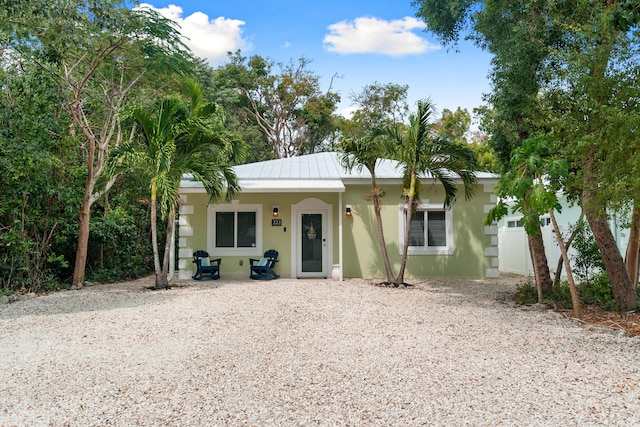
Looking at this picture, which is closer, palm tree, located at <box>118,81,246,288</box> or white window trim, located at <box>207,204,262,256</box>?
palm tree, located at <box>118,81,246,288</box>

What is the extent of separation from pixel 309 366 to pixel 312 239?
7.95 m

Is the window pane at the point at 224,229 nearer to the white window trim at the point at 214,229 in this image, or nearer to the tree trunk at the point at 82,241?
the white window trim at the point at 214,229

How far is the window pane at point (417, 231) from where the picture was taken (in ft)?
40.9

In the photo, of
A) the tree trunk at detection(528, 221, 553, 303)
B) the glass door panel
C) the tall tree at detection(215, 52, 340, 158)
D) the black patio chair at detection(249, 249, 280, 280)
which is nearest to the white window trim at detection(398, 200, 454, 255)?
the glass door panel

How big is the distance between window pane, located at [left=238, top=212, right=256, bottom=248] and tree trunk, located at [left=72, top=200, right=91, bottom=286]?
144 inches

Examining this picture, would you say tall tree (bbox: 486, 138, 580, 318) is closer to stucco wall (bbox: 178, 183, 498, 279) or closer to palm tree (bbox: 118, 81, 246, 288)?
stucco wall (bbox: 178, 183, 498, 279)

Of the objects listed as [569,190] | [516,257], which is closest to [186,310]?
[569,190]

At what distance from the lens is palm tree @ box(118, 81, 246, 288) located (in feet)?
31.6

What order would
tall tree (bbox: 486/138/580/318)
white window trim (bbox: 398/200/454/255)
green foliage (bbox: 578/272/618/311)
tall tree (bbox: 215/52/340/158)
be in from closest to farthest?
tall tree (bbox: 486/138/580/318) < green foliage (bbox: 578/272/618/311) < white window trim (bbox: 398/200/454/255) < tall tree (bbox: 215/52/340/158)

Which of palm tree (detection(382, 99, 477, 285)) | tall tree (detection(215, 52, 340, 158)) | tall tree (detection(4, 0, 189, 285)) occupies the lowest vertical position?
palm tree (detection(382, 99, 477, 285))

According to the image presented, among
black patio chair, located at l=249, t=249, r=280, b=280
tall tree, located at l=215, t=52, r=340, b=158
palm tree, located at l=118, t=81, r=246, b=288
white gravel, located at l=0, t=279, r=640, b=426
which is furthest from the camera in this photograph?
tall tree, located at l=215, t=52, r=340, b=158

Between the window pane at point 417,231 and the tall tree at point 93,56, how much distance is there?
23.2 ft

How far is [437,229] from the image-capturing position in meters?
12.5

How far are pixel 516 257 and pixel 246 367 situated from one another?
1245cm
